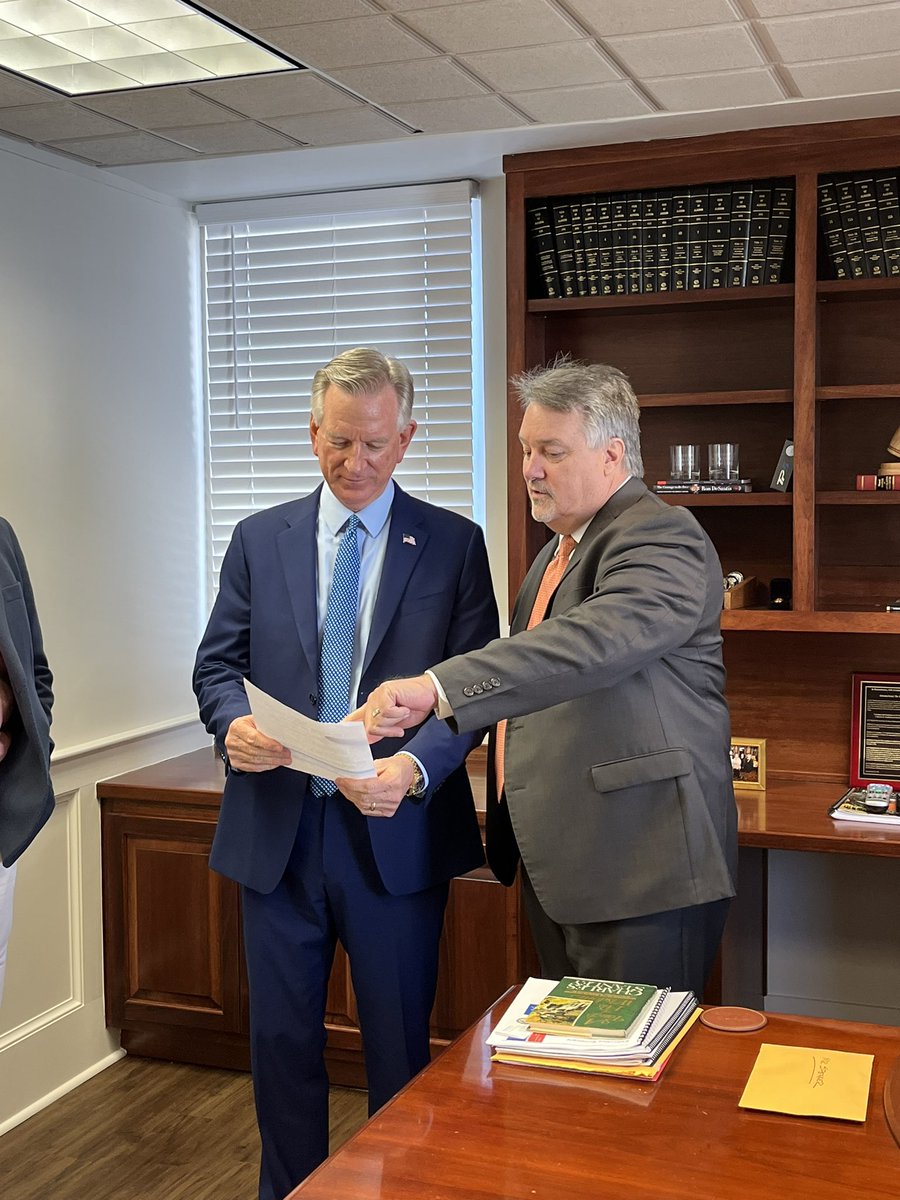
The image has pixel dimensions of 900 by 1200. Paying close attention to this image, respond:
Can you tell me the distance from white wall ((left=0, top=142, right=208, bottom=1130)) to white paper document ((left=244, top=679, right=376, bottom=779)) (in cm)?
163

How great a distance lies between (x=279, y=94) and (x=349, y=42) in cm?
40

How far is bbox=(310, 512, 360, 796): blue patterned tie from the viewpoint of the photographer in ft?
8.34

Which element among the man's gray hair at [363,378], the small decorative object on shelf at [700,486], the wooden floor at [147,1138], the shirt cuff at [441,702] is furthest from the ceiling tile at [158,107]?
the wooden floor at [147,1138]

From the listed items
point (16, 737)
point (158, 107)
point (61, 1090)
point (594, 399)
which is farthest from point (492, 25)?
point (61, 1090)

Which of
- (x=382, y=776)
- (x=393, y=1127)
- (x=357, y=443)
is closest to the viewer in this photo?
(x=393, y=1127)

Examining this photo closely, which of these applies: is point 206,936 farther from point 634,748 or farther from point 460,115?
point 460,115

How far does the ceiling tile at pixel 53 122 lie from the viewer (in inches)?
122

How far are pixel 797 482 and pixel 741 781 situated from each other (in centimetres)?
84

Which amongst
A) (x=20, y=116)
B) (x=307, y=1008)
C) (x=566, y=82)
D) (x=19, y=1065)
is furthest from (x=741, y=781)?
(x=20, y=116)

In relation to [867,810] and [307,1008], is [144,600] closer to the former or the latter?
[307,1008]

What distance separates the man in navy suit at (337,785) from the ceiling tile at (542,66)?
0.70m

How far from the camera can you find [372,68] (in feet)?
9.01

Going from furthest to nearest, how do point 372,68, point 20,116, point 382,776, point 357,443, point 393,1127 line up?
point 20,116 < point 372,68 < point 357,443 < point 382,776 < point 393,1127

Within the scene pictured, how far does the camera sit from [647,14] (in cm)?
245
